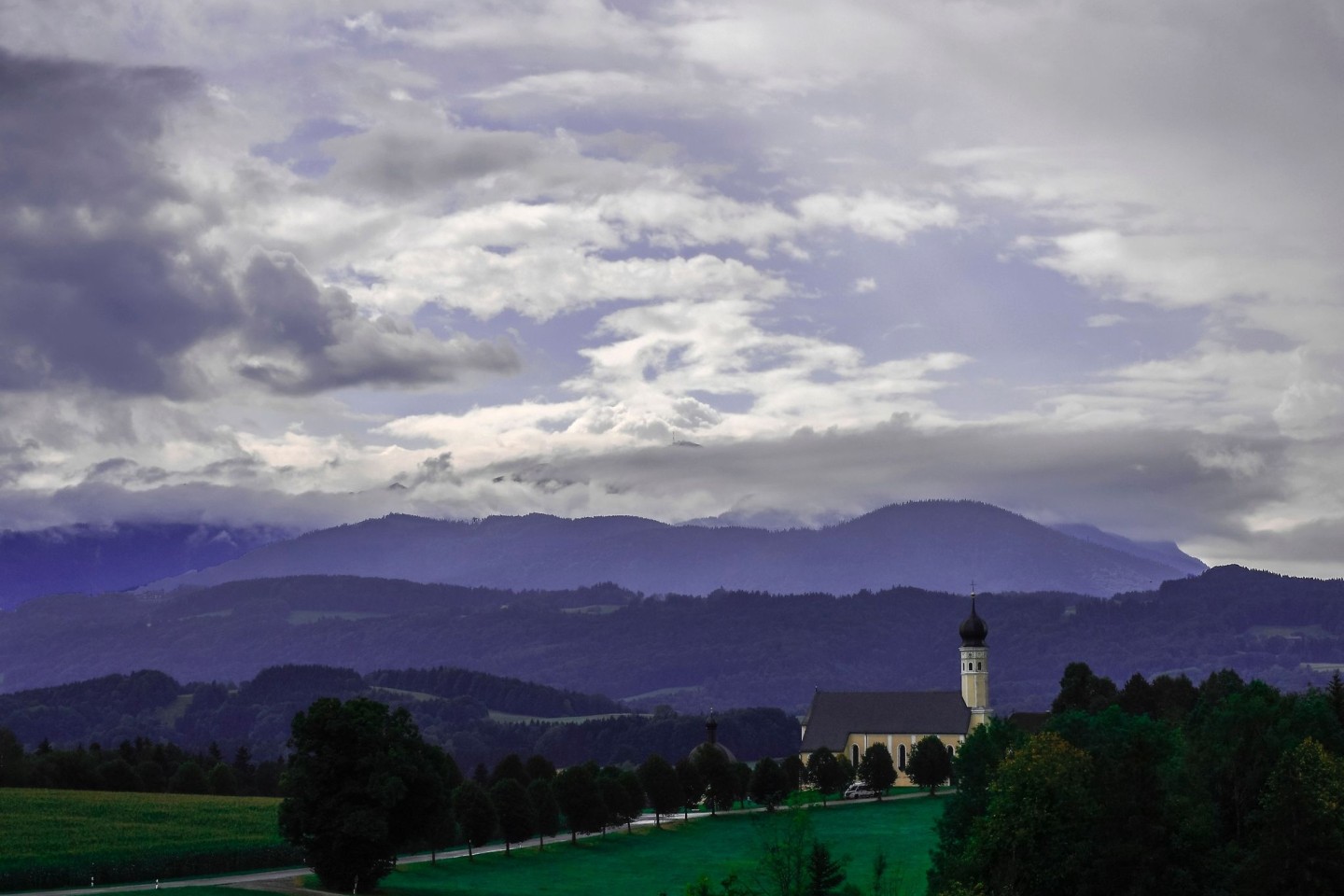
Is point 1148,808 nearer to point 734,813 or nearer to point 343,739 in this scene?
point 343,739

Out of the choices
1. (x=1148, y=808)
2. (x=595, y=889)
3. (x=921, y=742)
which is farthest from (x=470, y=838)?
(x=921, y=742)

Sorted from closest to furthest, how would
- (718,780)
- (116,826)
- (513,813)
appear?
(116,826) < (513,813) < (718,780)

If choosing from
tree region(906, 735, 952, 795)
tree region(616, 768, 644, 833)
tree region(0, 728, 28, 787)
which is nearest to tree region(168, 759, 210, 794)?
tree region(0, 728, 28, 787)

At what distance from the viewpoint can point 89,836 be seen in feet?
342

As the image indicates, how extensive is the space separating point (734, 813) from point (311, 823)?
71958mm

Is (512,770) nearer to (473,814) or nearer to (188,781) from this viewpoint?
(188,781)

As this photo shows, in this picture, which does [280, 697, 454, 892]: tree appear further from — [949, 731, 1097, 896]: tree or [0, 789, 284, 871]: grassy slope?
[949, 731, 1097, 896]: tree

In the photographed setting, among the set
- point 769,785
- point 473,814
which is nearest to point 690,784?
point 769,785

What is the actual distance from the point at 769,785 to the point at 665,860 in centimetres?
3554

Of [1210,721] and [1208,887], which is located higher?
[1210,721]

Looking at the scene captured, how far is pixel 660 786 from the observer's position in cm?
14688

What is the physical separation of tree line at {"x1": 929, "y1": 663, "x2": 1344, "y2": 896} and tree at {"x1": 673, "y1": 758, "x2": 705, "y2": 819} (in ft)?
213

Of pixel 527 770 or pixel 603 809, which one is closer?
pixel 603 809

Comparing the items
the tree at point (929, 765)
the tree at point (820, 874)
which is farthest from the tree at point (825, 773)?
the tree at point (820, 874)
